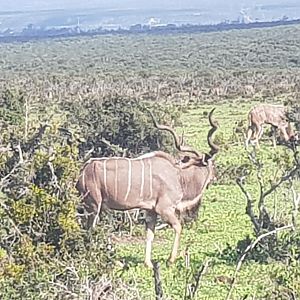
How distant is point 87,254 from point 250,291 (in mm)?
1772

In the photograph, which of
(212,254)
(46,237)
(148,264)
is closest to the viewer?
(46,237)

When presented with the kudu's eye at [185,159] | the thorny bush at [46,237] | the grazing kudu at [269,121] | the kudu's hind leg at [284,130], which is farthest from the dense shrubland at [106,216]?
the kudu's eye at [185,159]

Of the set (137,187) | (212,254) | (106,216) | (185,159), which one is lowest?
(212,254)

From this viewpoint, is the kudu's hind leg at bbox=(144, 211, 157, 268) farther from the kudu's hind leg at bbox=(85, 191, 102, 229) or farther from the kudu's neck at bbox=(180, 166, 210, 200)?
the kudu's hind leg at bbox=(85, 191, 102, 229)

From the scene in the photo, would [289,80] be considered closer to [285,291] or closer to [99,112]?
[99,112]

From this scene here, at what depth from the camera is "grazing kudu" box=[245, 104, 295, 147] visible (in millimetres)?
19438

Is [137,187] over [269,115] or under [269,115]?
over

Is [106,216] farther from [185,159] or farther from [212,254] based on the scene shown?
[212,254]

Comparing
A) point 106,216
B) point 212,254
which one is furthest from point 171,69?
point 212,254

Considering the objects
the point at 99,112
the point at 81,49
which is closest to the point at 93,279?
the point at 99,112

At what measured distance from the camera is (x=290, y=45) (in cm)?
9056

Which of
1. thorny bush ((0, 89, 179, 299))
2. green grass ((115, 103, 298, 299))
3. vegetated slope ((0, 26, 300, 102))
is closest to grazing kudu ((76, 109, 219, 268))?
green grass ((115, 103, 298, 299))

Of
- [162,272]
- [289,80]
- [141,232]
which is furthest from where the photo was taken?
[289,80]

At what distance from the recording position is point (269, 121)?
19703mm
